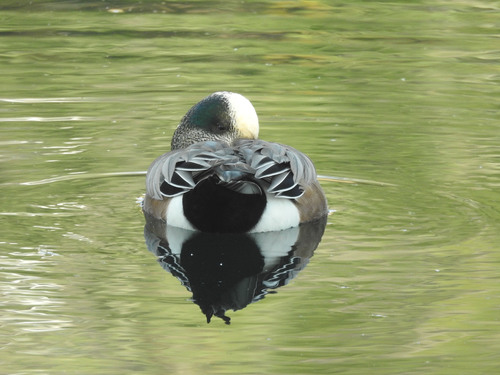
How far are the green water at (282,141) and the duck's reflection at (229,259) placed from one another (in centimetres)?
14

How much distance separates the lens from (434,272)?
6.84 m

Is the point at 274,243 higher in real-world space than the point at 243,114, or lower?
lower

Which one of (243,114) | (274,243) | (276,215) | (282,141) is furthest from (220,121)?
(282,141)

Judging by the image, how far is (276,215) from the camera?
26.0 ft

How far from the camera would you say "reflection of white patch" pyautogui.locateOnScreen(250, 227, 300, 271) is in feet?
24.0

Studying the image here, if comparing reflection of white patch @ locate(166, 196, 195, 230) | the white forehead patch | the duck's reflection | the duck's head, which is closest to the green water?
the duck's reflection

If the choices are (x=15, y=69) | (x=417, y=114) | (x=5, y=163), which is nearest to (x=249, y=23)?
(x=15, y=69)

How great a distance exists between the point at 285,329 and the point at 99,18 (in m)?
12.5

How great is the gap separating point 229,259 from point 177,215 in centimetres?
85

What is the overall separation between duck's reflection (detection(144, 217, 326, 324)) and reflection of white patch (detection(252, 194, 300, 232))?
0.05m

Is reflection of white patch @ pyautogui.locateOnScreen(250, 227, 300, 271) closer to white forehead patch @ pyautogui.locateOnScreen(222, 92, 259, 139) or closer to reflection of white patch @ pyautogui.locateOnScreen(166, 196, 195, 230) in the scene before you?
reflection of white patch @ pyautogui.locateOnScreen(166, 196, 195, 230)

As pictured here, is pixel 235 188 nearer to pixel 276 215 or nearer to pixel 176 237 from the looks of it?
pixel 276 215

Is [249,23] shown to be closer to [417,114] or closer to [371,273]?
[417,114]

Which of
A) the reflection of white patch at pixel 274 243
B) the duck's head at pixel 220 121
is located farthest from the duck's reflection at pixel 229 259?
the duck's head at pixel 220 121
